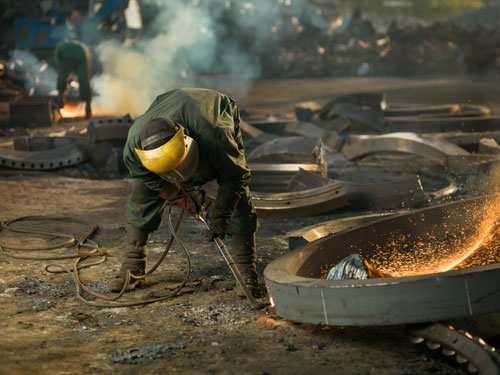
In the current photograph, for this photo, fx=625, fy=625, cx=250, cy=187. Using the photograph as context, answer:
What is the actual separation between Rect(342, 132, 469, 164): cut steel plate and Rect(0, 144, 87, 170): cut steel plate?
356 cm

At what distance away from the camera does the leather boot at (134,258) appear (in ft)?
12.4

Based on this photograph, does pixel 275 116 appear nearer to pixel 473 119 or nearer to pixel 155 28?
pixel 473 119

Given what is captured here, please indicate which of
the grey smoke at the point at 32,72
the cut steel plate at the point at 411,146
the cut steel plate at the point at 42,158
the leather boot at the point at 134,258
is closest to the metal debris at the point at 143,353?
the leather boot at the point at 134,258

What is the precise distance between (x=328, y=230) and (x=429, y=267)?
2.77 ft

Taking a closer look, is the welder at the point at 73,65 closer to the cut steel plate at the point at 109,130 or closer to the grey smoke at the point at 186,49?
the grey smoke at the point at 186,49

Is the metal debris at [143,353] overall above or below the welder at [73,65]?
below

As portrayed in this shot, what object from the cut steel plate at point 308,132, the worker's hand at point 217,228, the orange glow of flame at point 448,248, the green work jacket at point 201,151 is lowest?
the cut steel plate at point 308,132

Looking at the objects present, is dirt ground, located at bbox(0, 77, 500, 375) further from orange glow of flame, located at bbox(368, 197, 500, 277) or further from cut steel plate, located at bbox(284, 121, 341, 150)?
cut steel plate, located at bbox(284, 121, 341, 150)

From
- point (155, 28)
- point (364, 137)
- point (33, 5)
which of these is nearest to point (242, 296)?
point (364, 137)

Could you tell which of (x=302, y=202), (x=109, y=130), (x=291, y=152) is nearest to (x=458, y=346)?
(x=302, y=202)

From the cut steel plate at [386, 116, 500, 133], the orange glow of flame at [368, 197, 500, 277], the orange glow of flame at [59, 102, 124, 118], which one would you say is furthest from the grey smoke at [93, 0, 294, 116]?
the orange glow of flame at [368, 197, 500, 277]

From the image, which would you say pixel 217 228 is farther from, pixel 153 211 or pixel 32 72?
pixel 32 72

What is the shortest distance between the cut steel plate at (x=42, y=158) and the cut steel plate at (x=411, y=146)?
356cm

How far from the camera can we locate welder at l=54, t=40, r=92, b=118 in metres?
12.1
